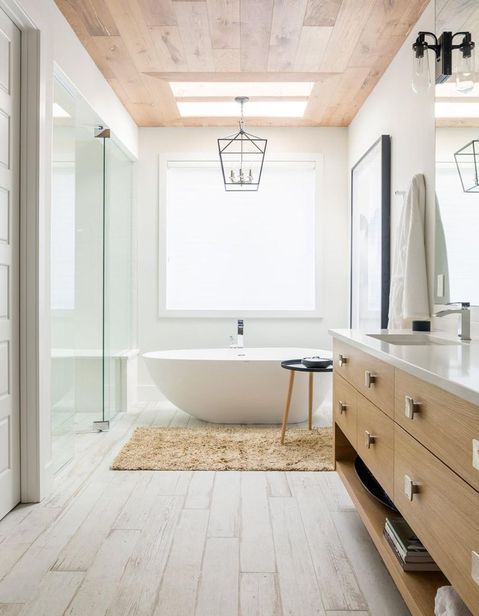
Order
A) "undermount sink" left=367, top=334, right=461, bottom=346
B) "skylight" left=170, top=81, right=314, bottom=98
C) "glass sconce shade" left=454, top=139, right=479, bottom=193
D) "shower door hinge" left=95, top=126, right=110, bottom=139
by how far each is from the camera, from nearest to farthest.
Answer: "glass sconce shade" left=454, top=139, right=479, bottom=193
"undermount sink" left=367, top=334, right=461, bottom=346
"shower door hinge" left=95, top=126, right=110, bottom=139
"skylight" left=170, top=81, right=314, bottom=98

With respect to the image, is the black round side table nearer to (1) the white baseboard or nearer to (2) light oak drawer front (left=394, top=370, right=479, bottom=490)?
(1) the white baseboard

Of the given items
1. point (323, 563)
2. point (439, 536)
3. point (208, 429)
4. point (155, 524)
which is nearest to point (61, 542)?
point (155, 524)

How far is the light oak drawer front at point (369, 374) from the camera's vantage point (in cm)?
176

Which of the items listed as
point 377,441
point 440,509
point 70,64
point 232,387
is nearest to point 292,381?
point 232,387

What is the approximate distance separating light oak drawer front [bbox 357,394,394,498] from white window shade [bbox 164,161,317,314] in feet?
9.92

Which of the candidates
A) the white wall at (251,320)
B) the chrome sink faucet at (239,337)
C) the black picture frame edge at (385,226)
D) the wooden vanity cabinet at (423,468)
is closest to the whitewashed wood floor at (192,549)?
the wooden vanity cabinet at (423,468)

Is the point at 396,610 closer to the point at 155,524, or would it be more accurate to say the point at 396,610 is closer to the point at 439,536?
the point at 439,536

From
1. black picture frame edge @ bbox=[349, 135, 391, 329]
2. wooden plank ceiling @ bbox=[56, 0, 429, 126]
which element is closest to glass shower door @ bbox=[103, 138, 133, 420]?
wooden plank ceiling @ bbox=[56, 0, 429, 126]

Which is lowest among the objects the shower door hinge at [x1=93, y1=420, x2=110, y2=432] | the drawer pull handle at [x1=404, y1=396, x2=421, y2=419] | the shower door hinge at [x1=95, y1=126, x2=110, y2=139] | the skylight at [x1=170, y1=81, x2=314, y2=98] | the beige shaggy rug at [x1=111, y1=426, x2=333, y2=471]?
→ the beige shaggy rug at [x1=111, y1=426, x2=333, y2=471]

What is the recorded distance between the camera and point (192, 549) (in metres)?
2.20

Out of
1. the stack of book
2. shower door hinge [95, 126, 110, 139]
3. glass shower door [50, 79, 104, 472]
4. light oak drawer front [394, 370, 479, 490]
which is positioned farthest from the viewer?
shower door hinge [95, 126, 110, 139]

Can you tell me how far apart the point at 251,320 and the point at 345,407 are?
266 centimetres

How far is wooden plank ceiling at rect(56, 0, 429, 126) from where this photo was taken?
292cm

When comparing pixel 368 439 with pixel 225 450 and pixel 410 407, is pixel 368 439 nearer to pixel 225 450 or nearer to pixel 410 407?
pixel 410 407
